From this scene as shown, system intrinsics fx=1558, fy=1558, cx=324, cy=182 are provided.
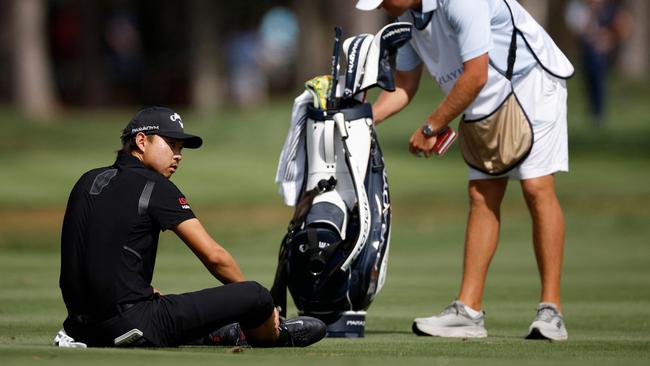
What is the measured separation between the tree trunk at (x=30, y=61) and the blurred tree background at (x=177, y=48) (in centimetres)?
2

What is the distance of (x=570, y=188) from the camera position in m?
21.3

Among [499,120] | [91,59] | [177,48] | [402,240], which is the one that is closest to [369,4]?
[499,120]

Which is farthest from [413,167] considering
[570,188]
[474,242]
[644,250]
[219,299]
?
[219,299]

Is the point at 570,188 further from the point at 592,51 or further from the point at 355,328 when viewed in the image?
the point at 355,328

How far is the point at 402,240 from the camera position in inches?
642

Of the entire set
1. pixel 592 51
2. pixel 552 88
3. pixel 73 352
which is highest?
pixel 592 51

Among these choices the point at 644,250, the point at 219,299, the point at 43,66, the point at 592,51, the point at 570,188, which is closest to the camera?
the point at 219,299

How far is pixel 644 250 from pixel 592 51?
1129cm

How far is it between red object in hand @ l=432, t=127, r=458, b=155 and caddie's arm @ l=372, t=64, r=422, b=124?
2.01 ft

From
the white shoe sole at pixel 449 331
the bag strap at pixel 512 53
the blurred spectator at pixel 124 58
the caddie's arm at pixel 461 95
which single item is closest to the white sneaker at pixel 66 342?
the white shoe sole at pixel 449 331

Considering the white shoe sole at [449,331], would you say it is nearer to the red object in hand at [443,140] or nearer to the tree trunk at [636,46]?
the red object in hand at [443,140]

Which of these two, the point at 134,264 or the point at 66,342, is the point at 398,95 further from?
the point at 66,342

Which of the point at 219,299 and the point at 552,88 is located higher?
the point at 552,88

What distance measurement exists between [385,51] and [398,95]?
60 centimetres
